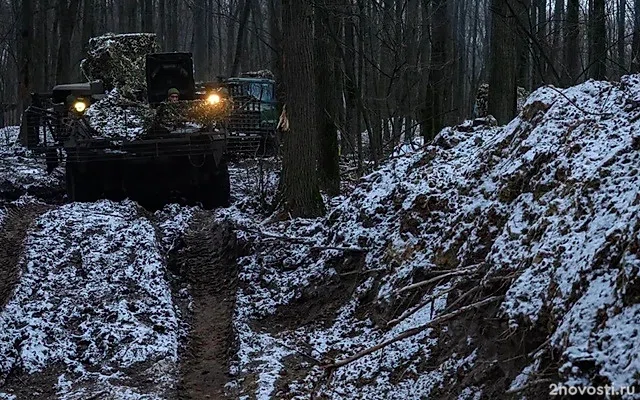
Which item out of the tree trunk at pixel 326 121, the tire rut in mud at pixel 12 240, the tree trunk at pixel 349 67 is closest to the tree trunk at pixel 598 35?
the tree trunk at pixel 349 67

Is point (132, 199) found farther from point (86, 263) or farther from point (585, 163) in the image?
point (585, 163)

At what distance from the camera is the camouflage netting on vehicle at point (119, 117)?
13266mm

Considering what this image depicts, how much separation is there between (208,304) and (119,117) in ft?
21.9

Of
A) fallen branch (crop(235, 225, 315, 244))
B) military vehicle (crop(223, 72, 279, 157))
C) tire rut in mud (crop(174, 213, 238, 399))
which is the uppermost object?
military vehicle (crop(223, 72, 279, 157))

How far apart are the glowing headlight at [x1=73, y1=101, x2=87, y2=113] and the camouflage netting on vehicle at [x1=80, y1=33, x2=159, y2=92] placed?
5.21 ft

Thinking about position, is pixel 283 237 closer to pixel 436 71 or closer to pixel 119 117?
pixel 119 117

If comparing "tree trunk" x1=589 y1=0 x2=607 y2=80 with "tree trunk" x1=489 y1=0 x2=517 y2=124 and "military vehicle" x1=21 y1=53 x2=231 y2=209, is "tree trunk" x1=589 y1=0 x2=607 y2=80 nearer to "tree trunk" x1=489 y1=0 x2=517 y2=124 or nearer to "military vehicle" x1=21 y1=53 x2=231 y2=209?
"tree trunk" x1=489 y1=0 x2=517 y2=124

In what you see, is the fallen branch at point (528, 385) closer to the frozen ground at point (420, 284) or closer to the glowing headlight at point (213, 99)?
the frozen ground at point (420, 284)

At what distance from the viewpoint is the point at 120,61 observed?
56.2ft

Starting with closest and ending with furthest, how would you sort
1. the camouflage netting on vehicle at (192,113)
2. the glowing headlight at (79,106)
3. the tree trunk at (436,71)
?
the camouflage netting on vehicle at (192,113)
the glowing headlight at (79,106)
the tree trunk at (436,71)

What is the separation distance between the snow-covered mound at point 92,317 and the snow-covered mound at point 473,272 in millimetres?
880

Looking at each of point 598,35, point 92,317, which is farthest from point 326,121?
point 598,35

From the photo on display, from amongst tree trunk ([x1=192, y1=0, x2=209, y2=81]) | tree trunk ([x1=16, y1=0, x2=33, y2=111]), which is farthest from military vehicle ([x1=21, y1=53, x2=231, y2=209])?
tree trunk ([x1=192, y1=0, x2=209, y2=81])

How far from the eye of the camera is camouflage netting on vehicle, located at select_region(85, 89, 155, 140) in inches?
522
